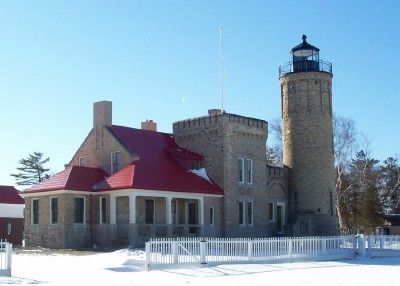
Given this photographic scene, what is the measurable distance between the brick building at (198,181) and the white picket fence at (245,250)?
7855 mm

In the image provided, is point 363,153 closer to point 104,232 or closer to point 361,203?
point 361,203

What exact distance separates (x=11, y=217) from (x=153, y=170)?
1459 cm

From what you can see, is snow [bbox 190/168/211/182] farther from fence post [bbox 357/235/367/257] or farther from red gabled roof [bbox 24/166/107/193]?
fence post [bbox 357/235/367/257]

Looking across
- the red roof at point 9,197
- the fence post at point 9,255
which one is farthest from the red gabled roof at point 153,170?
the fence post at point 9,255

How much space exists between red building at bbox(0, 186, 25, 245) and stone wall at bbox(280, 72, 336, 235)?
18.7 meters

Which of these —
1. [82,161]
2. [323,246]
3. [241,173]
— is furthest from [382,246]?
[82,161]

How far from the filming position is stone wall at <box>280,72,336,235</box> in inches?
1602

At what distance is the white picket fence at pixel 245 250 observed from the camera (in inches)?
912

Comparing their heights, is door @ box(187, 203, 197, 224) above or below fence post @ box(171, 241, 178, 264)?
above

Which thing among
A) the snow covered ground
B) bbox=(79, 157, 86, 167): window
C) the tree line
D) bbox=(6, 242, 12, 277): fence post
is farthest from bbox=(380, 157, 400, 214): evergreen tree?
bbox=(6, 242, 12, 277): fence post

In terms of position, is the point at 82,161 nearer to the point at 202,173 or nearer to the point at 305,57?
the point at 202,173

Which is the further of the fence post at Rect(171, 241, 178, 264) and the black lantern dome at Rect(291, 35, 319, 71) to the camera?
the black lantern dome at Rect(291, 35, 319, 71)

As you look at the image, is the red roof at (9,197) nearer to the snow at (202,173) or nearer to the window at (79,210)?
the window at (79,210)

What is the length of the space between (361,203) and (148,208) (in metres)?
25.5
